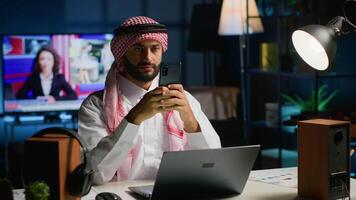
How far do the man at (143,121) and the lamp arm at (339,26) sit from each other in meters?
0.65

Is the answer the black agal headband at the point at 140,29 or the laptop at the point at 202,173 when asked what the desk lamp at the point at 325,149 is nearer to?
the laptop at the point at 202,173

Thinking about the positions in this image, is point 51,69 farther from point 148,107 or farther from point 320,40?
point 320,40

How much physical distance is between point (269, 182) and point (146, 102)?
56 centimetres

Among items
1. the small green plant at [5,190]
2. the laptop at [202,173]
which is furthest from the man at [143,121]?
the small green plant at [5,190]

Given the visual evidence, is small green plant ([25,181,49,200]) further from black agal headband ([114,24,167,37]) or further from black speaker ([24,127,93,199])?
black agal headband ([114,24,167,37])

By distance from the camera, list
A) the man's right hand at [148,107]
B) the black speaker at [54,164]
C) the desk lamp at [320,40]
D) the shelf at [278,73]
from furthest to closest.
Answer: the shelf at [278,73] < the man's right hand at [148,107] < the desk lamp at [320,40] < the black speaker at [54,164]

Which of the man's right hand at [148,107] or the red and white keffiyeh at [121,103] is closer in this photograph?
the man's right hand at [148,107]

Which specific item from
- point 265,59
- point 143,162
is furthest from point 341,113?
point 143,162

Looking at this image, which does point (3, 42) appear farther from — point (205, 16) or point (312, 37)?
point (312, 37)

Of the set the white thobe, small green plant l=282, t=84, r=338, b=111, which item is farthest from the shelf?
the white thobe

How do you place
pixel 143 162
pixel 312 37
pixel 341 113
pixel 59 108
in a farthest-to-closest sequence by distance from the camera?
pixel 59 108 < pixel 341 113 < pixel 143 162 < pixel 312 37

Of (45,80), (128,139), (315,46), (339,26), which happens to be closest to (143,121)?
(128,139)

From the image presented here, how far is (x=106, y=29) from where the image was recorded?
19.1 feet

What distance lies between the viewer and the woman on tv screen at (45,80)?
524 cm
